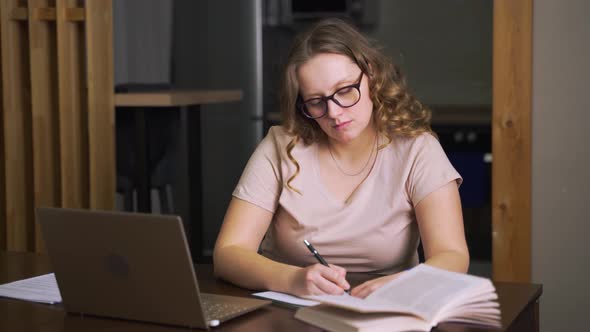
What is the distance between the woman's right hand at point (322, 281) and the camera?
1506mm

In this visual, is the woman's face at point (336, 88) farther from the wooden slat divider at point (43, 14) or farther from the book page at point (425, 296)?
the wooden slat divider at point (43, 14)

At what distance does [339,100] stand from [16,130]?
1.87 metres

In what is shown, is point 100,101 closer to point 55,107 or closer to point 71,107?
point 71,107

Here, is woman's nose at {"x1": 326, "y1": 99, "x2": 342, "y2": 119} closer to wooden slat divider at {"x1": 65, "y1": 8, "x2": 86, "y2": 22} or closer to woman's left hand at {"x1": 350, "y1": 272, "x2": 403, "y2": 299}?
woman's left hand at {"x1": 350, "y1": 272, "x2": 403, "y2": 299}

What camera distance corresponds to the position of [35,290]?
5.44 ft

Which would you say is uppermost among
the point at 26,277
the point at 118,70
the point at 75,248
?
the point at 118,70

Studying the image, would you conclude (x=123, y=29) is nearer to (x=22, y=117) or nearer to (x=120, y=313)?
(x=22, y=117)

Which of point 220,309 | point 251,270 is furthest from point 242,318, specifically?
point 251,270

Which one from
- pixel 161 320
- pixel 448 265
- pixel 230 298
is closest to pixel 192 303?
pixel 161 320

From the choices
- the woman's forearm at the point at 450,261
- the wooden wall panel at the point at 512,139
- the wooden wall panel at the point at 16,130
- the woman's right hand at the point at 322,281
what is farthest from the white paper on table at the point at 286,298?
the wooden wall panel at the point at 16,130

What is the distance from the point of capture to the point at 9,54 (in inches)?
130

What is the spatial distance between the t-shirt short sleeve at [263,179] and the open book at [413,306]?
0.57 m

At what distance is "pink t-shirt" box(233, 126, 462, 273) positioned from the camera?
190 centimetres

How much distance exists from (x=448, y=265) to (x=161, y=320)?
62cm
